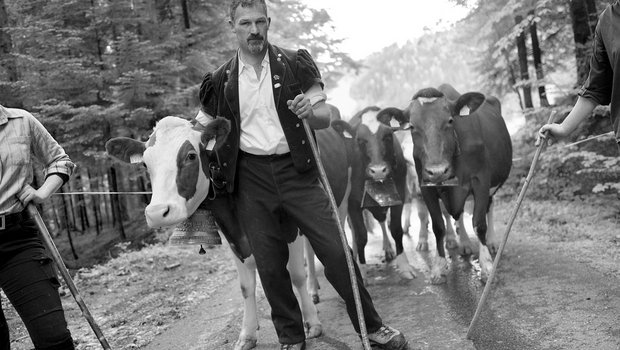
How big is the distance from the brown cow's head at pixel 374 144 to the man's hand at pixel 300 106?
312cm

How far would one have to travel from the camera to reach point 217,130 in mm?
4242

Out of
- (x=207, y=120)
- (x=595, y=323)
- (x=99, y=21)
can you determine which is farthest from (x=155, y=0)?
(x=595, y=323)

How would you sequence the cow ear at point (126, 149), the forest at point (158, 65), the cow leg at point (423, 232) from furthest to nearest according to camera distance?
the forest at point (158, 65) → the cow leg at point (423, 232) → the cow ear at point (126, 149)

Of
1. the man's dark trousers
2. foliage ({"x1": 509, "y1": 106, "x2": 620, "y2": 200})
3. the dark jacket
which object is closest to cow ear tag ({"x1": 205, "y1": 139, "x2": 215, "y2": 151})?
the dark jacket

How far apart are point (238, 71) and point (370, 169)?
118 inches

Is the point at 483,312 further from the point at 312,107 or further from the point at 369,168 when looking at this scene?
the point at 312,107

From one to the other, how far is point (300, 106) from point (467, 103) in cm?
341

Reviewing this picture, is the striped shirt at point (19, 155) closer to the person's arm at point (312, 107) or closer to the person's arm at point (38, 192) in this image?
the person's arm at point (38, 192)

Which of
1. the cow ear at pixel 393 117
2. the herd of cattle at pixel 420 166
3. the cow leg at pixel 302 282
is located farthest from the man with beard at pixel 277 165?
the cow ear at pixel 393 117

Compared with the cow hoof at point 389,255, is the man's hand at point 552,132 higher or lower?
higher

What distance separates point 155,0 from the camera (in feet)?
46.6

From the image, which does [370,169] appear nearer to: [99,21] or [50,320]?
[50,320]

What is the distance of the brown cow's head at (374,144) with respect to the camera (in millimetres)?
7034

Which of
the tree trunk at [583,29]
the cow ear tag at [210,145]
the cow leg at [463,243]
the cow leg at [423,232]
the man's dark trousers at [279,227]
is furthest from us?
the tree trunk at [583,29]
